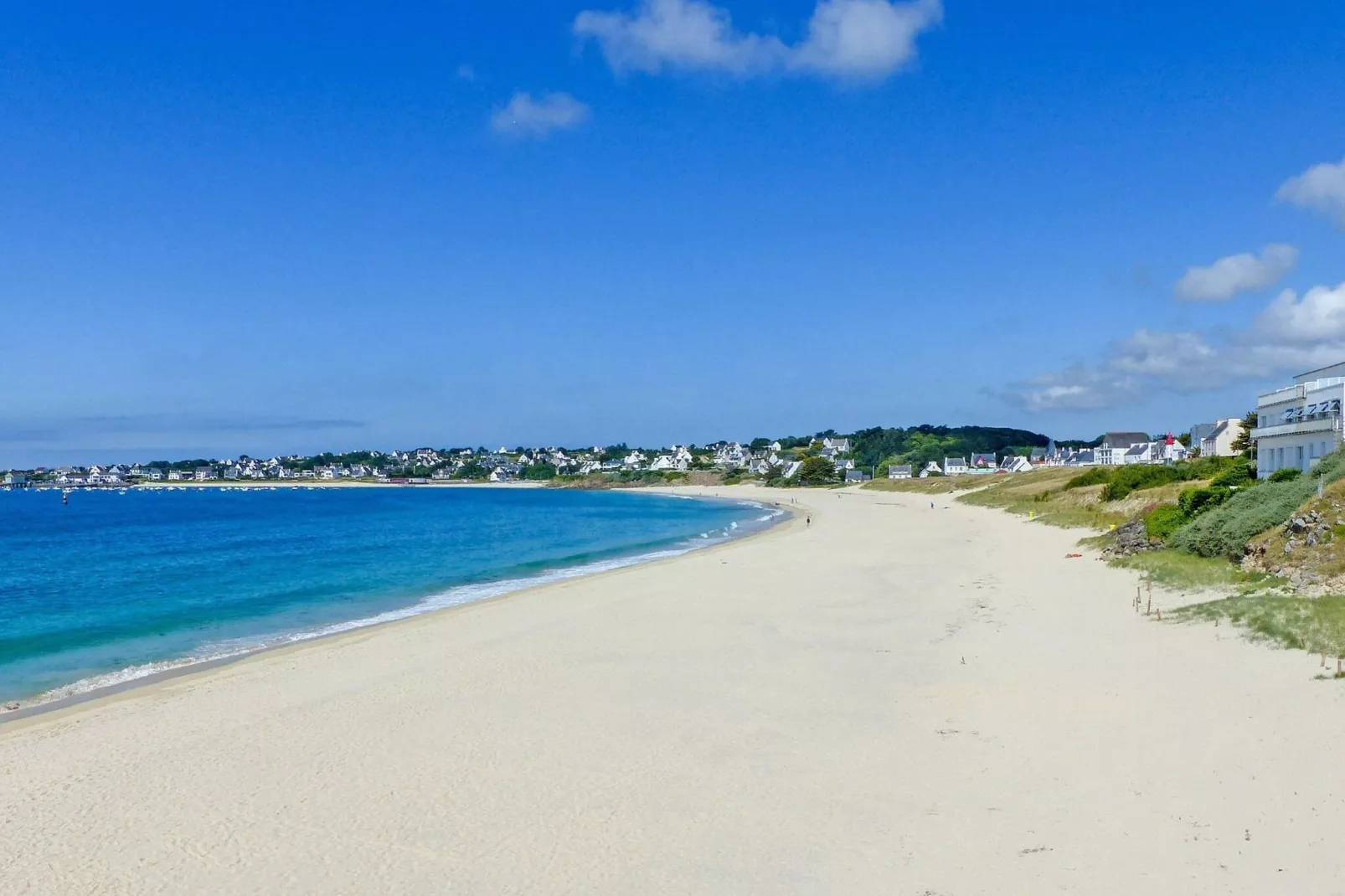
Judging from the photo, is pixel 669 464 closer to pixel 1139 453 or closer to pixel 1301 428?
pixel 1139 453

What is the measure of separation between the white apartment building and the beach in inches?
572

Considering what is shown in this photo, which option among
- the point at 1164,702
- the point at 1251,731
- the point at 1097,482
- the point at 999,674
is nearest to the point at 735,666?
the point at 999,674

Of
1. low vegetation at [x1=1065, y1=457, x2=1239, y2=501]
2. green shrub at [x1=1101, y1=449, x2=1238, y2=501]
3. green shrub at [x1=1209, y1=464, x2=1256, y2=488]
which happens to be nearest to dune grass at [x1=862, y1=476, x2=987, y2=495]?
low vegetation at [x1=1065, y1=457, x2=1239, y2=501]

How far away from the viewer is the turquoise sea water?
19.5 metres

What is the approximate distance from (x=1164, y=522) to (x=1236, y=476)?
10.5 m

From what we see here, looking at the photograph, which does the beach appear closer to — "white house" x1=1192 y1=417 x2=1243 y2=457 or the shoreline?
the shoreline

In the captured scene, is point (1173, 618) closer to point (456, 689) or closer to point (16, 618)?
point (456, 689)

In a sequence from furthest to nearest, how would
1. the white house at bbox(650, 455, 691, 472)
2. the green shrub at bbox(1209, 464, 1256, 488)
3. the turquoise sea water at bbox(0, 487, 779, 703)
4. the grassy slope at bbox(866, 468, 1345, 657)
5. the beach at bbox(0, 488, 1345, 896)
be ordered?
the white house at bbox(650, 455, 691, 472) < the green shrub at bbox(1209, 464, 1256, 488) < the turquoise sea water at bbox(0, 487, 779, 703) < the grassy slope at bbox(866, 468, 1345, 657) < the beach at bbox(0, 488, 1345, 896)

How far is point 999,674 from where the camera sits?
1330 centimetres

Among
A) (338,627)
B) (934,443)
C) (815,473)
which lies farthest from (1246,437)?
(934,443)

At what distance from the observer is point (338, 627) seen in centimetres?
2169

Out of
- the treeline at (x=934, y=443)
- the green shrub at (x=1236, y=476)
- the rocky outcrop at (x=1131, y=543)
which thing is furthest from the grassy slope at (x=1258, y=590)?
the treeline at (x=934, y=443)

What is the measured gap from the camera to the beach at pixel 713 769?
732 centimetres

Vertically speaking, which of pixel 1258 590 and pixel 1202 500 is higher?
pixel 1202 500
